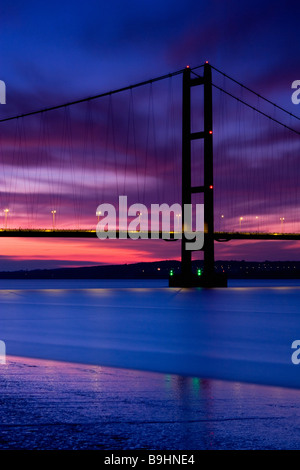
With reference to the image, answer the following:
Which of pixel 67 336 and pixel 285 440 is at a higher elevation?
pixel 285 440

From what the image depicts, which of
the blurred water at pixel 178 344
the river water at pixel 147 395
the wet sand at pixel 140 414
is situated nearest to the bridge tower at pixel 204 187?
the blurred water at pixel 178 344

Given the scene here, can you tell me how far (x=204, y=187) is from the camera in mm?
52344

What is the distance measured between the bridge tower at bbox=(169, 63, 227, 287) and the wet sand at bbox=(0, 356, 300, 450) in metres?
43.0

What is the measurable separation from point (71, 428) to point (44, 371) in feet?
13.2

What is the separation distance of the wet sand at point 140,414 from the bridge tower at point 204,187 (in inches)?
1692

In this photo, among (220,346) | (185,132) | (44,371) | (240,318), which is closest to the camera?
(44,371)

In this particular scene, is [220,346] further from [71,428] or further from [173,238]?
[173,238]

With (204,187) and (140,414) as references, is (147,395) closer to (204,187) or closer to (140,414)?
(140,414)

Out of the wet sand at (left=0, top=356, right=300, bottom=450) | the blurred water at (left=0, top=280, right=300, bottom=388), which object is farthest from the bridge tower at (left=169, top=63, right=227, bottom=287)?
the wet sand at (left=0, top=356, right=300, bottom=450)

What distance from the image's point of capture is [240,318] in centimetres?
2733

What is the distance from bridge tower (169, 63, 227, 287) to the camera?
2009 inches

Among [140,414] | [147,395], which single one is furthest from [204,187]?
Result: [140,414]
